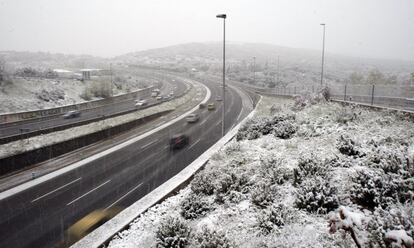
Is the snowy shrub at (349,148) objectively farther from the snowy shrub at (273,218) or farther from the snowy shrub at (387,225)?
the snowy shrub at (387,225)

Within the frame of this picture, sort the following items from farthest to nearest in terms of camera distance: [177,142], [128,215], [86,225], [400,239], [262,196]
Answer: [177,142] < [86,225] < [128,215] < [262,196] < [400,239]

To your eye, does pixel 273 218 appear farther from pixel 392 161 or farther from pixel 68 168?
pixel 68 168

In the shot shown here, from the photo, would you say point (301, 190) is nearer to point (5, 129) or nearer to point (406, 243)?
point (406, 243)

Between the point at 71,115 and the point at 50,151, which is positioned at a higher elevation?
the point at 71,115

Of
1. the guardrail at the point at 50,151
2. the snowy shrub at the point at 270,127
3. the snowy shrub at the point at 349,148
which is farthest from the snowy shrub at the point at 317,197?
the guardrail at the point at 50,151

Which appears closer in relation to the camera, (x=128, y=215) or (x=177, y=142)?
(x=128, y=215)

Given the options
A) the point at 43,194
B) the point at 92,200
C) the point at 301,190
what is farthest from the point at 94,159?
the point at 301,190

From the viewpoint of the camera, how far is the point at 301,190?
9.24m

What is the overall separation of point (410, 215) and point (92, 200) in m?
17.0

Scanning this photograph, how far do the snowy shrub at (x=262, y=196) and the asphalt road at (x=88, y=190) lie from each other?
32.2ft

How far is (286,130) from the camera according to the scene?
18500 mm

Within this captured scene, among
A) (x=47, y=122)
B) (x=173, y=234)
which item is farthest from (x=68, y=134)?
(x=173, y=234)

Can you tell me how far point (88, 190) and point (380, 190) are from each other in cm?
1781

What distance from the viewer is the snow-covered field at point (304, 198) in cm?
648
